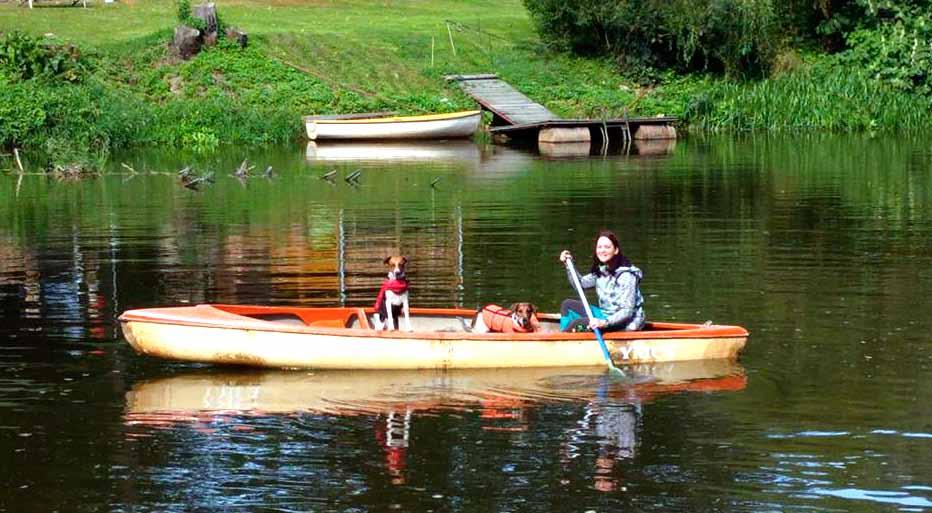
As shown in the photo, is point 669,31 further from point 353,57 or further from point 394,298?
point 394,298

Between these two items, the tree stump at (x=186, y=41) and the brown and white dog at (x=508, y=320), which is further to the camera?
the tree stump at (x=186, y=41)

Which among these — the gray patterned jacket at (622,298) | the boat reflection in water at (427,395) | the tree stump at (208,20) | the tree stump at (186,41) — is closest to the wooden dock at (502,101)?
the tree stump at (208,20)

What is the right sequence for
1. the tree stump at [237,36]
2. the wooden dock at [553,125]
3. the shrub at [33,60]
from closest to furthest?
the shrub at [33,60], the wooden dock at [553,125], the tree stump at [237,36]

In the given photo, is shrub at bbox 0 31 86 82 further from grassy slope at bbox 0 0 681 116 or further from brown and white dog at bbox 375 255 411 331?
brown and white dog at bbox 375 255 411 331

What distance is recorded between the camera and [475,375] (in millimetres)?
16844

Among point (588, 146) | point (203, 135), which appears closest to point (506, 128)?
point (588, 146)

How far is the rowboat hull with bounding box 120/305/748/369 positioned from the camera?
55.0 ft

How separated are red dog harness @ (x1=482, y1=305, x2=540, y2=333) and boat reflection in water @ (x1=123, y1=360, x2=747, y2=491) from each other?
0.62 metres

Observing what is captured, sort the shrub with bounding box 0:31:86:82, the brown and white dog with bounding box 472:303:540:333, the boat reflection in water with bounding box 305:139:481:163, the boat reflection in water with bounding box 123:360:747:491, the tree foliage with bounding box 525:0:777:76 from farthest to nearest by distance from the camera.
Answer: the tree foliage with bounding box 525:0:777:76 < the shrub with bounding box 0:31:86:82 < the boat reflection in water with bounding box 305:139:481:163 < the brown and white dog with bounding box 472:303:540:333 < the boat reflection in water with bounding box 123:360:747:491

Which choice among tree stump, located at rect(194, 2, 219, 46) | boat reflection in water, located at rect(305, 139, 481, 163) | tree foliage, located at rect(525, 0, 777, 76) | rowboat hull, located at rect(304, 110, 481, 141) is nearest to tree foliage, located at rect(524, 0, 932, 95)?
tree foliage, located at rect(525, 0, 777, 76)

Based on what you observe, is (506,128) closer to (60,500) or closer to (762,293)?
(762,293)

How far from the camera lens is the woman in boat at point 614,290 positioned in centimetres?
1720

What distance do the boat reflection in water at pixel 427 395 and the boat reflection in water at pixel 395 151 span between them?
28421 millimetres

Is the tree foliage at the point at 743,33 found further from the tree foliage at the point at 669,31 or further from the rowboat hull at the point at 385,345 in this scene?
the rowboat hull at the point at 385,345
